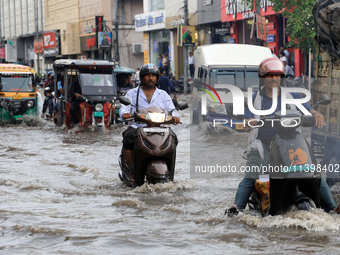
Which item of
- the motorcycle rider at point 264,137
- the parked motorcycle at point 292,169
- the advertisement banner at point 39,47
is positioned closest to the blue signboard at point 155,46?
the advertisement banner at point 39,47

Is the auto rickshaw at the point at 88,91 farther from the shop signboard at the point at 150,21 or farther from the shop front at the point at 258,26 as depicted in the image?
the shop signboard at the point at 150,21

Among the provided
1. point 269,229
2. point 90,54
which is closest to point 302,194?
point 269,229

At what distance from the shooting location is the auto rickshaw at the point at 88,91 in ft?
61.3

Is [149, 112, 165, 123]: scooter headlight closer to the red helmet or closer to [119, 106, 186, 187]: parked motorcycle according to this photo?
[119, 106, 186, 187]: parked motorcycle

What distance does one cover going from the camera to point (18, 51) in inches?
3319

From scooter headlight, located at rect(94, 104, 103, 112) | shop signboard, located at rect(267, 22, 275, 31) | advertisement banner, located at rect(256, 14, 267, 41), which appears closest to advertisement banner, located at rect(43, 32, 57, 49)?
shop signboard, located at rect(267, 22, 275, 31)

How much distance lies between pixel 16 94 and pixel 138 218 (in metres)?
14.9

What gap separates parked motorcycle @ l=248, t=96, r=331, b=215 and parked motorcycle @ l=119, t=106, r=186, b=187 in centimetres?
Result: 245

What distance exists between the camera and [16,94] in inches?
854

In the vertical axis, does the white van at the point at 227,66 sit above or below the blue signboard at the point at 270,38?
below

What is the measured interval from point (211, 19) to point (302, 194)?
1362 inches

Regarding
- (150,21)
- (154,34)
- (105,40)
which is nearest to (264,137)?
(150,21)

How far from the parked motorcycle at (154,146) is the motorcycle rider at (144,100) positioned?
190 mm

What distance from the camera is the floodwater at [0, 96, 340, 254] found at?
6.12 m
